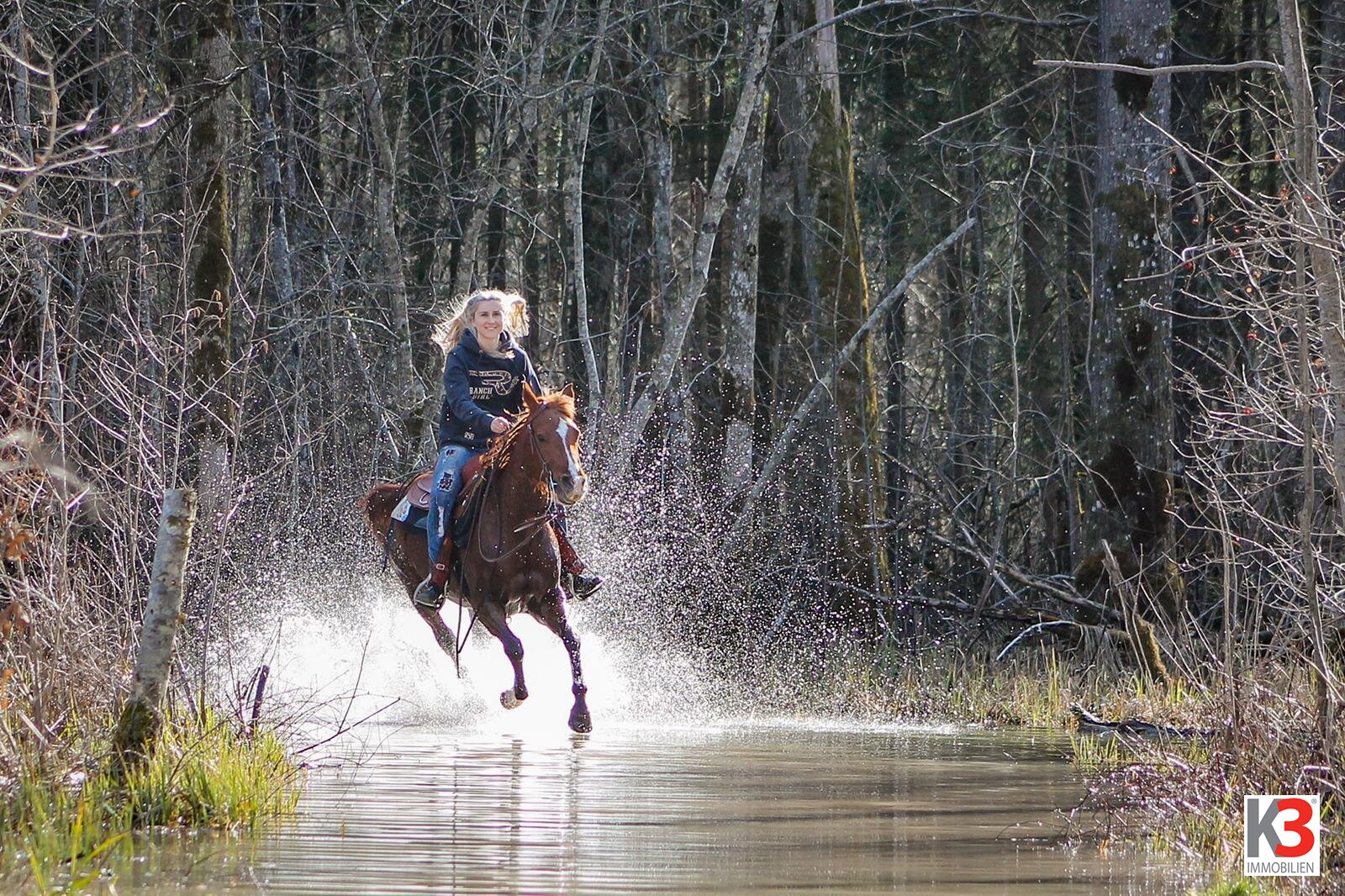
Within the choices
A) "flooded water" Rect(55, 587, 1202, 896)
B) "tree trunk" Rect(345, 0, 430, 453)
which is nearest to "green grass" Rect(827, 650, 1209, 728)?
"flooded water" Rect(55, 587, 1202, 896)

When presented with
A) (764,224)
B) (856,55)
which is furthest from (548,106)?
(856,55)

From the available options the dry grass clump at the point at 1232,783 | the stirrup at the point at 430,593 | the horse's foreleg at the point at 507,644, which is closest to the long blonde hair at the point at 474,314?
the stirrup at the point at 430,593

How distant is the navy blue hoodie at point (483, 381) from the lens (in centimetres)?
1215

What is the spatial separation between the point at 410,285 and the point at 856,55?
9.59 meters

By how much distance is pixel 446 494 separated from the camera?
12469 millimetres

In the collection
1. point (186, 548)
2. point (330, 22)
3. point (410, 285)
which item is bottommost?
point (186, 548)

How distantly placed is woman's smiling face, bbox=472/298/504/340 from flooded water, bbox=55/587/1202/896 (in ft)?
9.07

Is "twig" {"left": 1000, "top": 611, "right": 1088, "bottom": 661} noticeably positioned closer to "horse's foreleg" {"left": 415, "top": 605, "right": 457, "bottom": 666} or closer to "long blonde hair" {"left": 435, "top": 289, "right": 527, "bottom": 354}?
"horse's foreleg" {"left": 415, "top": 605, "right": 457, "bottom": 666}

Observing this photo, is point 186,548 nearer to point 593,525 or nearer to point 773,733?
point 773,733

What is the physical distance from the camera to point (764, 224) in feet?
77.6

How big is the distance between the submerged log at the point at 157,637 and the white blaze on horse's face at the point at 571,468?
4283 millimetres

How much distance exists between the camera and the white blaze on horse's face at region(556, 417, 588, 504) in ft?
37.0

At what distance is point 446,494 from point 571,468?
1495 millimetres

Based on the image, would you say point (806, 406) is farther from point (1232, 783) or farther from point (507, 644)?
point (1232, 783)
